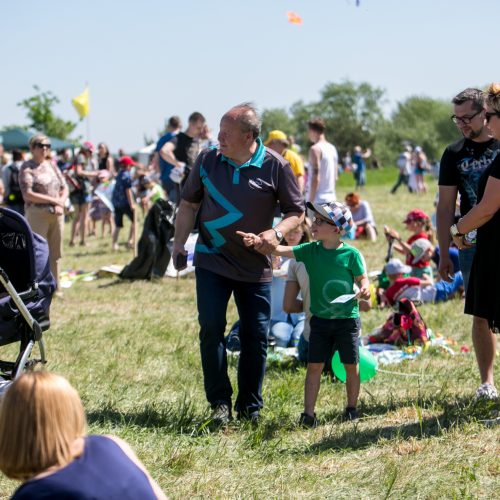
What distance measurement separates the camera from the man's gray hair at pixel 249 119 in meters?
5.16

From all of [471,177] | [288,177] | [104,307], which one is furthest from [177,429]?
[104,307]

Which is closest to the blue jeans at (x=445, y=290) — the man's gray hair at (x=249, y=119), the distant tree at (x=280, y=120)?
the man's gray hair at (x=249, y=119)

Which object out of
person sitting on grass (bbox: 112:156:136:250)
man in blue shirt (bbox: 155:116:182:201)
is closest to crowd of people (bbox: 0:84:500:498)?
man in blue shirt (bbox: 155:116:182:201)

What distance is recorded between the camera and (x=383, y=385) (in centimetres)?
647

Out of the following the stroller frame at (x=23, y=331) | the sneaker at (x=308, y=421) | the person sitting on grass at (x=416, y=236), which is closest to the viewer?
the stroller frame at (x=23, y=331)

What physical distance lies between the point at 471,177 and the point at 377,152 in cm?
10043

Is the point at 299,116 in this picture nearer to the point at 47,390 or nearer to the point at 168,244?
the point at 168,244

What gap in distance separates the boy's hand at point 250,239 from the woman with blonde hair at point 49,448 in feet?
8.46

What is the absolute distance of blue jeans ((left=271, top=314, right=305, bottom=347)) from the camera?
25.5 feet

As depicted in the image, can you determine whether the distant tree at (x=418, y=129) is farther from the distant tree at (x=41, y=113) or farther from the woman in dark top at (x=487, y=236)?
the woman in dark top at (x=487, y=236)

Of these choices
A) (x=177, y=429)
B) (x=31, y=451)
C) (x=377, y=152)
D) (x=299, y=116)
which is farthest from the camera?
(x=299, y=116)

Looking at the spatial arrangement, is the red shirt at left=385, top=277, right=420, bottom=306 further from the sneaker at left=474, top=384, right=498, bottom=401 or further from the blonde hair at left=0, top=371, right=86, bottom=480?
the blonde hair at left=0, top=371, right=86, bottom=480

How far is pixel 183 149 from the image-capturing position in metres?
12.0

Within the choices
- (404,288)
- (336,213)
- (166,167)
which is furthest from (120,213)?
(336,213)
